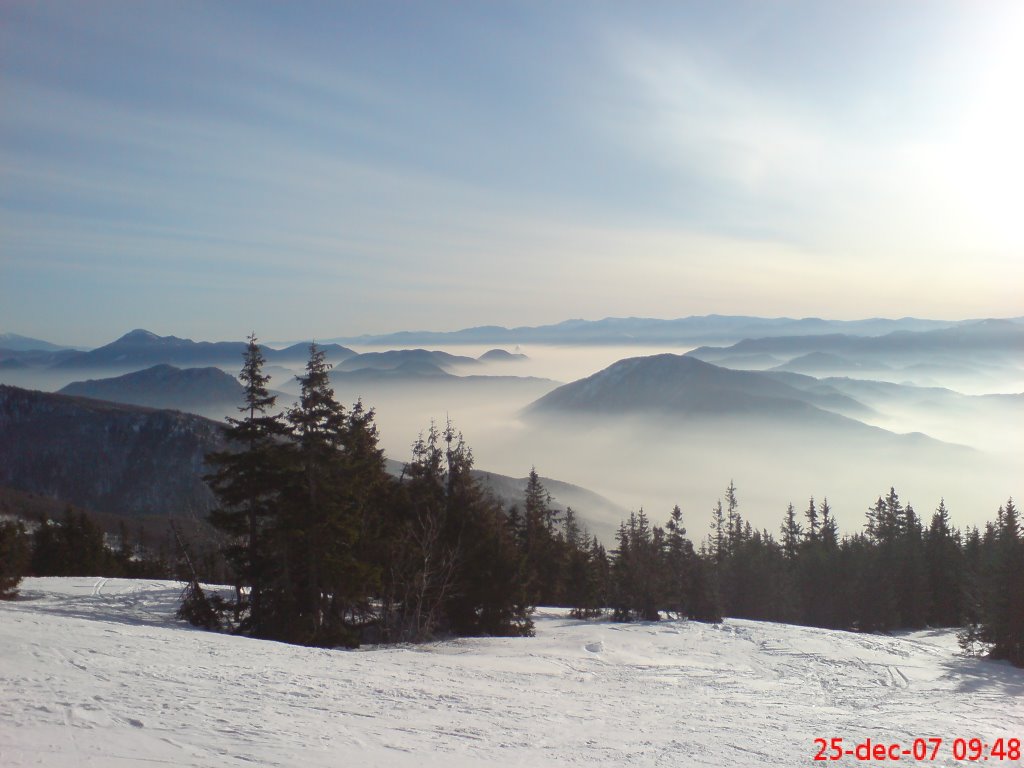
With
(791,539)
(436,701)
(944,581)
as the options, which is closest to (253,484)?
(436,701)

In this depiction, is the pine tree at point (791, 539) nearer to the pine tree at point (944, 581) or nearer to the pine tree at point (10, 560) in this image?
the pine tree at point (944, 581)

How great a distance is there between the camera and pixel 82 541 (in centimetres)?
4859

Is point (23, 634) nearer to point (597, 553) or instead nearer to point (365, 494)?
point (365, 494)

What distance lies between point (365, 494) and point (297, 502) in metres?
3.90

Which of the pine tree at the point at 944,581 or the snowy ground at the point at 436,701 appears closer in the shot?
the snowy ground at the point at 436,701

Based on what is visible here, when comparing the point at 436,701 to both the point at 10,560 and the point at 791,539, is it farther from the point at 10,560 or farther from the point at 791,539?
the point at 791,539
